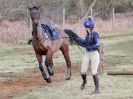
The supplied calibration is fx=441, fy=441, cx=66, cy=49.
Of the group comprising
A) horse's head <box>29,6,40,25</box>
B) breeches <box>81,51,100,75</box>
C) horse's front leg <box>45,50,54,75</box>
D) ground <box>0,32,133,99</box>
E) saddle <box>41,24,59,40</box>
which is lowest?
ground <box>0,32,133,99</box>

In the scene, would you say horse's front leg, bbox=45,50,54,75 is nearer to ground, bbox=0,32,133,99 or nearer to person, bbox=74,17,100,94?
ground, bbox=0,32,133,99

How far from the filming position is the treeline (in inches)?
1200

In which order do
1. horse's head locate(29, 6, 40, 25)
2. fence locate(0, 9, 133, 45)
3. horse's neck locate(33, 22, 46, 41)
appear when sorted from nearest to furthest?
1. horse's head locate(29, 6, 40, 25)
2. horse's neck locate(33, 22, 46, 41)
3. fence locate(0, 9, 133, 45)

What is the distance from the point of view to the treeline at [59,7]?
100ft

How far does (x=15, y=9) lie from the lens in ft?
102

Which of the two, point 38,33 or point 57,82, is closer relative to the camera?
point 38,33

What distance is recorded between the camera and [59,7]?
38031mm

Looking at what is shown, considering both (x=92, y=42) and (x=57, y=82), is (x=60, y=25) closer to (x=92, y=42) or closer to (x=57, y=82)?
(x=57, y=82)

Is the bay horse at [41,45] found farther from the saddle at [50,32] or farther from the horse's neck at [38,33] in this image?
the saddle at [50,32]

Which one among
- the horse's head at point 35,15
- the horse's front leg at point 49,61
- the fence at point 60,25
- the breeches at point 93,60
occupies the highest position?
the horse's head at point 35,15

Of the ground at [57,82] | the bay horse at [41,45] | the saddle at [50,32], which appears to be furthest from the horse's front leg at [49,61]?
the saddle at [50,32]

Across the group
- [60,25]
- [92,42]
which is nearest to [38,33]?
[92,42]

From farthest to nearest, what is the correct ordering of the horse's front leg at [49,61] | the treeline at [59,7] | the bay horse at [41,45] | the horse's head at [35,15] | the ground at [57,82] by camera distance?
the treeline at [59,7] < the horse's front leg at [49,61] < the bay horse at [41,45] < the horse's head at [35,15] < the ground at [57,82]

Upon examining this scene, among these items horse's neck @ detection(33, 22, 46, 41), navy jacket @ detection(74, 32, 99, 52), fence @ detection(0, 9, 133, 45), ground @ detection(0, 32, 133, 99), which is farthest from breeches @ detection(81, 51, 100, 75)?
fence @ detection(0, 9, 133, 45)
